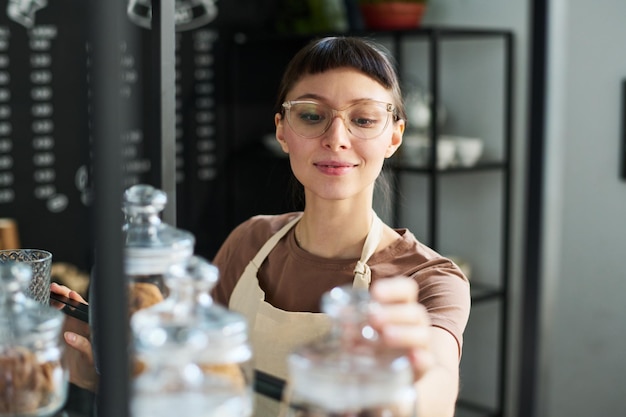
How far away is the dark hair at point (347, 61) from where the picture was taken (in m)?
1.45

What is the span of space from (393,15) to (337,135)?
222 cm

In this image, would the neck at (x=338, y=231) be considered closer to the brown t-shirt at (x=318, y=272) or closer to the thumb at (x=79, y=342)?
the brown t-shirt at (x=318, y=272)

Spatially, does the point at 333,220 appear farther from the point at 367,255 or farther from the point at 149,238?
the point at 149,238

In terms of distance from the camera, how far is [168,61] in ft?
3.51

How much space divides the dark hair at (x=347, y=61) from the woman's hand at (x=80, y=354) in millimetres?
599

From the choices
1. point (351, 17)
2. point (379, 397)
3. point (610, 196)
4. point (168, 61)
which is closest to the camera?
point (379, 397)

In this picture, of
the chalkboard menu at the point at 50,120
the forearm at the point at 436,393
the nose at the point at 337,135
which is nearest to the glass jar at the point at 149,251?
the forearm at the point at 436,393

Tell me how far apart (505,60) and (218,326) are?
116 inches

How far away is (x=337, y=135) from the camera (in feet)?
4.56

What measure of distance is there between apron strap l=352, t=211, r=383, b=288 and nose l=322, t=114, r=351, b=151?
19 centimetres

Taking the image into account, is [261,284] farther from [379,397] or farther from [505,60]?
[505,60]

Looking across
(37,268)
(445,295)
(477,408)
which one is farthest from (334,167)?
(477,408)

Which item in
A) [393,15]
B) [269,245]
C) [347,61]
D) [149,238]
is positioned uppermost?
[393,15]

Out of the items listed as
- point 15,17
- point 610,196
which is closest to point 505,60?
point 610,196
